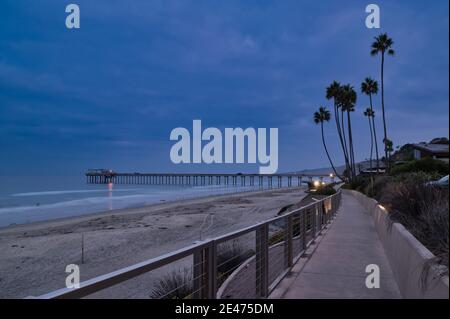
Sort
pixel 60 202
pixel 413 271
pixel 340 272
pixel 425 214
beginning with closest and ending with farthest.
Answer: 1. pixel 413 271
2. pixel 425 214
3. pixel 340 272
4. pixel 60 202

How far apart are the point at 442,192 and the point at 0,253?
16270 millimetres

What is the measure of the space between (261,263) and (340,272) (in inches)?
80.7

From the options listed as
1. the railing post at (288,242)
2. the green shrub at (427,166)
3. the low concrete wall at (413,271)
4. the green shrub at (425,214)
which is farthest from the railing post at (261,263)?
the green shrub at (427,166)

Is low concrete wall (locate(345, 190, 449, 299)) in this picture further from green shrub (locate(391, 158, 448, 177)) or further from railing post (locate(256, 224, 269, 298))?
green shrub (locate(391, 158, 448, 177))

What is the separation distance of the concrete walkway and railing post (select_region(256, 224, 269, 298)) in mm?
239

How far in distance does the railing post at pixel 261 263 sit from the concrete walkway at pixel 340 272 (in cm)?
24

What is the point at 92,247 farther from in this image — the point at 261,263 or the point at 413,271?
the point at 413,271

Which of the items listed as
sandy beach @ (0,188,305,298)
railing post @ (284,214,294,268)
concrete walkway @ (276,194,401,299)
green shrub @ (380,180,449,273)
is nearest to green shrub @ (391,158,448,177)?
sandy beach @ (0,188,305,298)

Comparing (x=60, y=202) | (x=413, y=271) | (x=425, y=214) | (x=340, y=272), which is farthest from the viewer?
(x=60, y=202)

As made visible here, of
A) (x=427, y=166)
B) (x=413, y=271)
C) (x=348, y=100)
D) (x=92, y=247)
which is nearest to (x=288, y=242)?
(x=413, y=271)

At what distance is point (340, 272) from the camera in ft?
21.2

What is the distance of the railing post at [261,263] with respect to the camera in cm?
503

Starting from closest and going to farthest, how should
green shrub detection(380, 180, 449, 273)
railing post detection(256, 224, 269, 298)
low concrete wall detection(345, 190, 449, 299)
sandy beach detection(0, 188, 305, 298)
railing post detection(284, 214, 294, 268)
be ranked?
low concrete wall detection(345, 190, 449, 299)
green shrub detection(380, 180, 449, 273)
railing post detection(256, 224, 269, 298)
railing post detection(284, 214, 294, 268)
sandy beach detection(0, 188, 305, 298)

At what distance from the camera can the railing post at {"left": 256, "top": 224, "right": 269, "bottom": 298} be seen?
503cm
